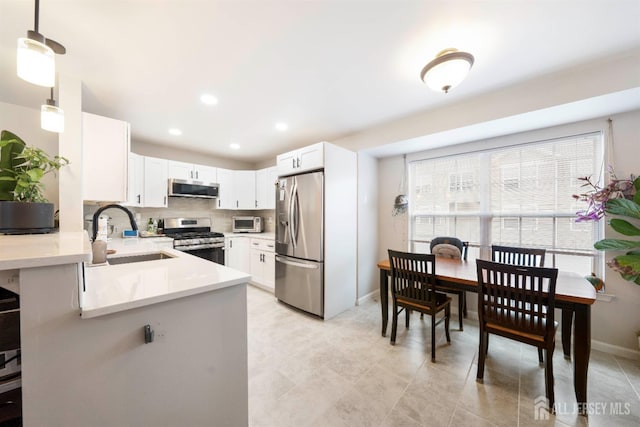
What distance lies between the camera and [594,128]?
229 cm

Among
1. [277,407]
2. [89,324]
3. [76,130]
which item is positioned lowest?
[277,407]

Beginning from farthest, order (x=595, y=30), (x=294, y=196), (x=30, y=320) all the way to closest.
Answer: (x=294, y=196)
(x=595, y=30)
(x=30, y=320)

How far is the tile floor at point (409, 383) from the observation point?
1521mm

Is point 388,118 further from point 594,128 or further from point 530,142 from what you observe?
point 594,128

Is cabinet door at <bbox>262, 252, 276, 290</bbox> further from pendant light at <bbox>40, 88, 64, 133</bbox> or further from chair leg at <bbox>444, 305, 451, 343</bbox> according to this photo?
pendant light at <bbox>40, 88, 64, 133</bbox>

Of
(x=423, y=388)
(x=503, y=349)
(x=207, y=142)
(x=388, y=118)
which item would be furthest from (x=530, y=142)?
(x=207, y=142)

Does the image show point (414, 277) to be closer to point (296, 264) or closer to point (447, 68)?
point (296, 264)

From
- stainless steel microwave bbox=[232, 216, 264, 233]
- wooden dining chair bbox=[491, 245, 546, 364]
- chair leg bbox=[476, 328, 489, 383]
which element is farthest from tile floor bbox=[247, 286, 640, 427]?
stainless steel microwave bbox=[232, 216, 264, 233]

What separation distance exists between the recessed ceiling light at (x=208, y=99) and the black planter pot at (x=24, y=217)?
1599mm

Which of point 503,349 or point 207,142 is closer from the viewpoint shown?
point 503,349

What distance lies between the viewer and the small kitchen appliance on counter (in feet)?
11.8

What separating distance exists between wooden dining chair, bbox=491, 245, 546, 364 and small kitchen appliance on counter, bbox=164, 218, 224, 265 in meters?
3.96

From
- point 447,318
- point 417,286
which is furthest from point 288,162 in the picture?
point 447,318

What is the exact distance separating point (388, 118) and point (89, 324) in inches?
122
